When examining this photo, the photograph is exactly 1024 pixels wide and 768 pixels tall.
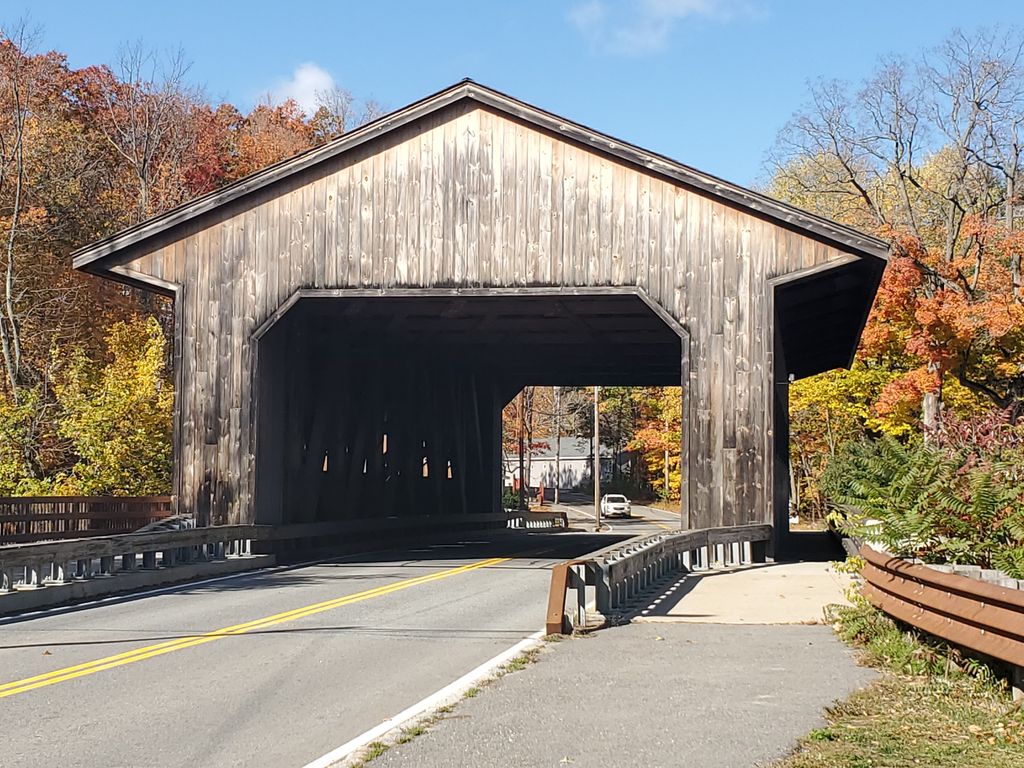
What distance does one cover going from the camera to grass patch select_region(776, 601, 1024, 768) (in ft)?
23.2

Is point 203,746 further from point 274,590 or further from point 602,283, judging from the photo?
point 602,283

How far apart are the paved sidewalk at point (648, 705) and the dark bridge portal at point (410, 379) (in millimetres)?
12649

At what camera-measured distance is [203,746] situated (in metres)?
7.61

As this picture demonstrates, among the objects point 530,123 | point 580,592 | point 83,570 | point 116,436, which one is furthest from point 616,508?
point 580,592

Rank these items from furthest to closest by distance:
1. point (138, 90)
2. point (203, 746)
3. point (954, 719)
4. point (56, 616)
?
point (138, 90)
point (56, 616)
point (954, 719)
point (203, 746)

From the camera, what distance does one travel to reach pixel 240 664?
36.1ft

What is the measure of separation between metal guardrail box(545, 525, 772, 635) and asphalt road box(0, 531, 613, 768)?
70cm

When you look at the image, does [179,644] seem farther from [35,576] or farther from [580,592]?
[35,576]

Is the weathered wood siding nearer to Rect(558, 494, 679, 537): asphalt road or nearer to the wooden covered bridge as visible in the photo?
the wooden covered bridge

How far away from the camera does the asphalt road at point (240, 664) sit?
7.78 meters

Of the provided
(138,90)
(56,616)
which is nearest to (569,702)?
(56,616)

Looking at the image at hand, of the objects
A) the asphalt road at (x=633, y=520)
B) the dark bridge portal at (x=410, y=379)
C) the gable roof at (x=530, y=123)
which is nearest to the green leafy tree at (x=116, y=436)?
the dark bridge portal at (x=410, y=379)

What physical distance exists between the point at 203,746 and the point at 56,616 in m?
8.34

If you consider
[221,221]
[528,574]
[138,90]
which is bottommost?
[528,574]
